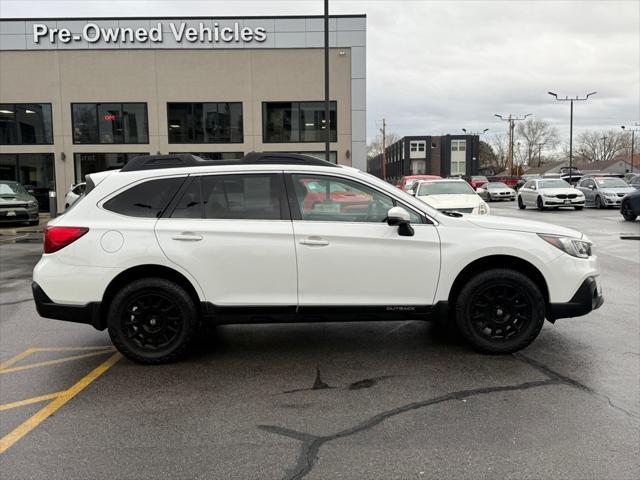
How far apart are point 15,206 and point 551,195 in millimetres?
21994

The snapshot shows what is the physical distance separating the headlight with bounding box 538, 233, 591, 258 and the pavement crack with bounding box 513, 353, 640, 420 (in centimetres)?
102

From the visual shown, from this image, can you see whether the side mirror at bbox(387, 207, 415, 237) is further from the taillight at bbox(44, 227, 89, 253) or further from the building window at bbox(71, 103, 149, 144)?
the building window at bbox(71, 103, 149, 144)

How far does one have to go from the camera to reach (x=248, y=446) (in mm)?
3387

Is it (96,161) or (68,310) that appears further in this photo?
(96,161)

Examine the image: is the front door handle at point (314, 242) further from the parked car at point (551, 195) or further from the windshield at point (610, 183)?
the windshield at point (610, 183)

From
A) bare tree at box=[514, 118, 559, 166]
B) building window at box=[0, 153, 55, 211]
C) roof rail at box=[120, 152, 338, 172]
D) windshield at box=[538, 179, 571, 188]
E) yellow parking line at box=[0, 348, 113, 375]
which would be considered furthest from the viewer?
bare tree at box=[514, 118, 559, 166]

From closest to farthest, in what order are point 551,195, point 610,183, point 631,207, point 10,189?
point 631,207
point 10,189
point 551,195
point 610,183

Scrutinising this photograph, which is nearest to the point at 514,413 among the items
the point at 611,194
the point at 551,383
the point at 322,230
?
the point at 551,383

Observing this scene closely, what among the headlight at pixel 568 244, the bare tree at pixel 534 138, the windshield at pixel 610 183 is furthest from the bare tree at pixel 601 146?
the headlight at pixel 568 244

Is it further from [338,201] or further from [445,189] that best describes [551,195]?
[338,201]

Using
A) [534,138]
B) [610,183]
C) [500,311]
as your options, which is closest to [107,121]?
[610,183]

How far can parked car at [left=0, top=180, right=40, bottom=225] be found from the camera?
1917cm

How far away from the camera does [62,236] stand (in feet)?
15.5

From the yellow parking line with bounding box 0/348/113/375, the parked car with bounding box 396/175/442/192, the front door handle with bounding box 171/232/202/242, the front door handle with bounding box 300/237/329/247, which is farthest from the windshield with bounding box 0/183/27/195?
the front door handle with bounding box 300/237/329/247
